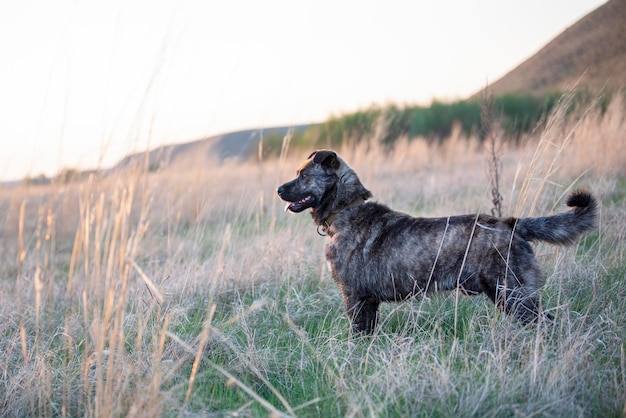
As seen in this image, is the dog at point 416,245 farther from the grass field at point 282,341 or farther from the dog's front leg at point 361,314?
the grass field at point 282,341

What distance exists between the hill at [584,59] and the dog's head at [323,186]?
91.5 inches

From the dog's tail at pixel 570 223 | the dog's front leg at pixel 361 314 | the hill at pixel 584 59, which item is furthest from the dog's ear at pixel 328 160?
the hill at pixel 584 59

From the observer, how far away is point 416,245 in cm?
339

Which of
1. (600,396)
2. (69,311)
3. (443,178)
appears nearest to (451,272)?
(600,396)

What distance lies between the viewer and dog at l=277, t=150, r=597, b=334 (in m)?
3.08

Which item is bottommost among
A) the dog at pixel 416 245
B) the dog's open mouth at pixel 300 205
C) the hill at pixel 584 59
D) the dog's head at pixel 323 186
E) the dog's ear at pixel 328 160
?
the dog at pixel 416 245

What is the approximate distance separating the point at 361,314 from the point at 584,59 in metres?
16.9

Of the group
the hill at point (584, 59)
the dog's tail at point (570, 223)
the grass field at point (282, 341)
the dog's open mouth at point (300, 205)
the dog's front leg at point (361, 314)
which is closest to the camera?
the grass field at point (282, 341)

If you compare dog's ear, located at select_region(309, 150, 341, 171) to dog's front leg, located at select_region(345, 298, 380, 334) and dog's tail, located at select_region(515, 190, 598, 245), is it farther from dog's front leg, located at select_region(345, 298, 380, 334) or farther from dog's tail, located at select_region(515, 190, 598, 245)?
dog's tail, located at select_region(515, 190, 598, 245)

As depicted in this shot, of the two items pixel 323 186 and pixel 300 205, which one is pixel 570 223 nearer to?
pixel 323 186

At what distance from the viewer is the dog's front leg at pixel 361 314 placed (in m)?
3.58

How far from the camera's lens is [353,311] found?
359cm

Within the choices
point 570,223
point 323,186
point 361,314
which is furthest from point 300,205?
point 570,223

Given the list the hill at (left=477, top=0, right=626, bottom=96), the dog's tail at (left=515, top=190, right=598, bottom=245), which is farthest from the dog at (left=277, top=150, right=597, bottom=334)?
the hill at (left=477, top=0, right=626, bottom=96)
